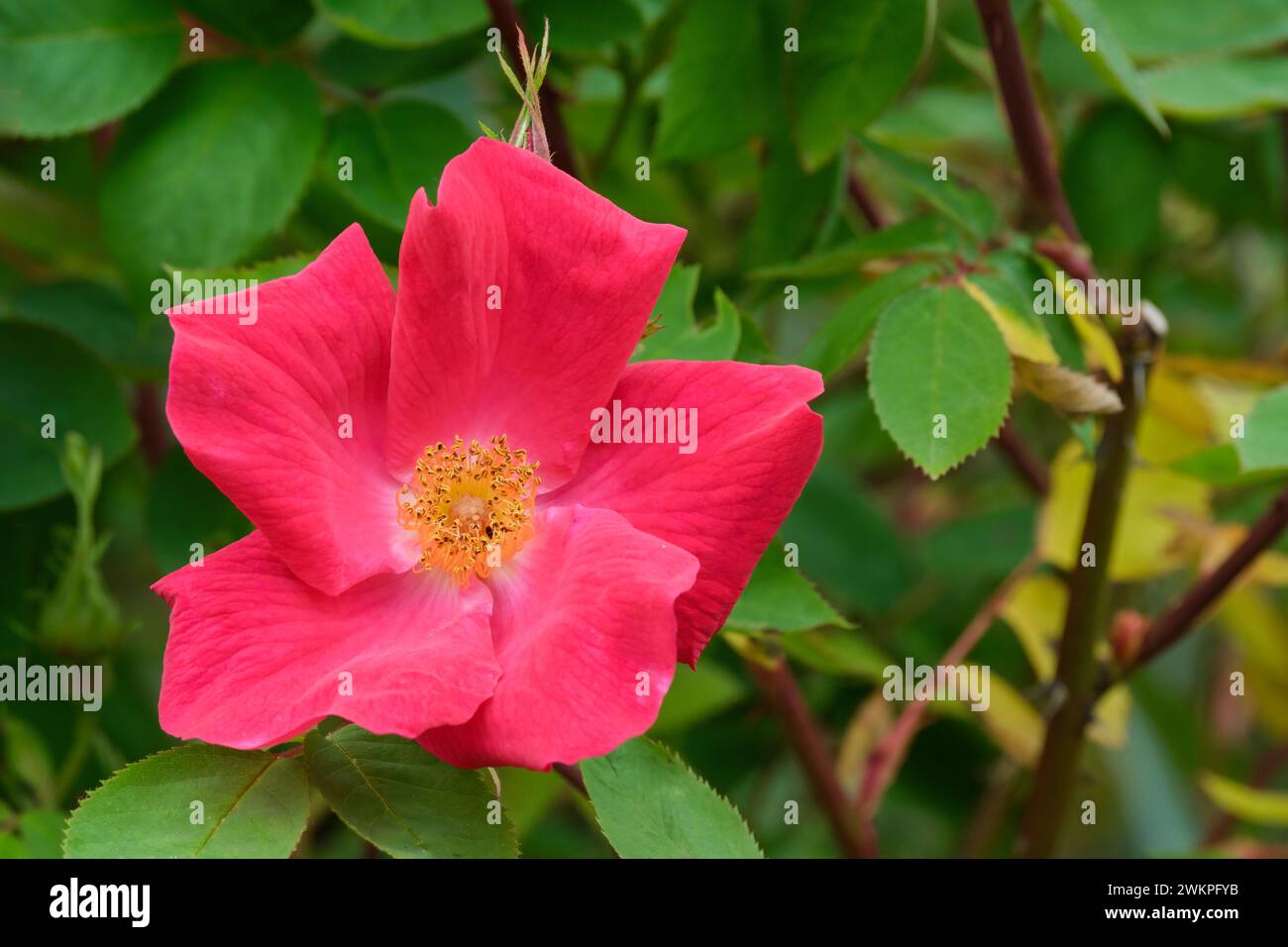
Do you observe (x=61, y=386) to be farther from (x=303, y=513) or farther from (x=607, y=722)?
(x=607, y=722)

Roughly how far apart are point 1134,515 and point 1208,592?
0.30 meters

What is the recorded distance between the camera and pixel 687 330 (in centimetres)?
81

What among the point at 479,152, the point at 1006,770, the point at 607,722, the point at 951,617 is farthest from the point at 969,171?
the point at 607,722

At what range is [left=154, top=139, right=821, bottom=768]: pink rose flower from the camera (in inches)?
23.0

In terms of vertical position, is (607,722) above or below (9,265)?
below

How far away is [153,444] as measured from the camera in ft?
4.04

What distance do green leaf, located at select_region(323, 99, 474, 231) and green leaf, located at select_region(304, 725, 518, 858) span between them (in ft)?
1.28

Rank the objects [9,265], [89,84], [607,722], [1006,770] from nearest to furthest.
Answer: [607,722] < [89,84] < [9,265] < [1006,770]

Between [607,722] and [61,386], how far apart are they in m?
0.65

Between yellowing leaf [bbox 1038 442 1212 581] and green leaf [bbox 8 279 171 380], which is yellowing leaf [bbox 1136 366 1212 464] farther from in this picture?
green leaf [bbox 8 279 171 380]

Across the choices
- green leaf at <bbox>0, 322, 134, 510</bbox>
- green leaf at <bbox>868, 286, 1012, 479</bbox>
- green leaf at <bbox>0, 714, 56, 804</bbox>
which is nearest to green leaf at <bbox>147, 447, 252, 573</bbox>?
green leaf at <bbox>0, 322, 134, 510</bbox>
